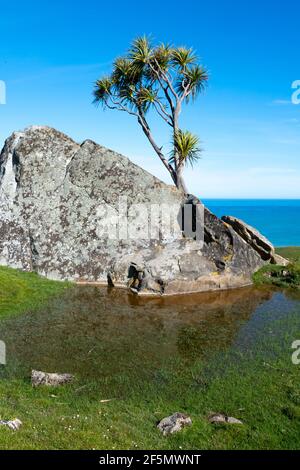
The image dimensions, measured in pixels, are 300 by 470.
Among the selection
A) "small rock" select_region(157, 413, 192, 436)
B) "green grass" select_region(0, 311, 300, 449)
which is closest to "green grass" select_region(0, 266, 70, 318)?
"green grass" select_region(0, 311, 300, 449)

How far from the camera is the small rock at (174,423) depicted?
829 centimetres

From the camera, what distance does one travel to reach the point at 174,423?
332 inches

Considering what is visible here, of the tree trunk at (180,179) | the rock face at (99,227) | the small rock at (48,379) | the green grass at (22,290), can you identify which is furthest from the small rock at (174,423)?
the tree trunk at (180,179)

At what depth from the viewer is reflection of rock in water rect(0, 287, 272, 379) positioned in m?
12.2

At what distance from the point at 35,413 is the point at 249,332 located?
28.3 ft

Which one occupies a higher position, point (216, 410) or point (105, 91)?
point (105, 91)

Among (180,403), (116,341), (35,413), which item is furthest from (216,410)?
(116,341)

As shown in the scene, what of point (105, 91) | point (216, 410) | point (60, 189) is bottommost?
point (216, 410)

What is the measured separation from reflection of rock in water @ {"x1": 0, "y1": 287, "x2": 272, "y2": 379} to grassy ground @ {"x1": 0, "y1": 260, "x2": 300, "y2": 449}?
63 cm

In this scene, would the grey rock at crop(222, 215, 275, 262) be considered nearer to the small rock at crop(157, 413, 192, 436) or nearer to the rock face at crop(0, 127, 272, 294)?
the rock face at crop(0, 127, 272, 294)

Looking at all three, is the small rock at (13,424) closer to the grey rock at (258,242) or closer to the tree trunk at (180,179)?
the grey rock at (258,242)

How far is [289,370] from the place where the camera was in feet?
37.8
